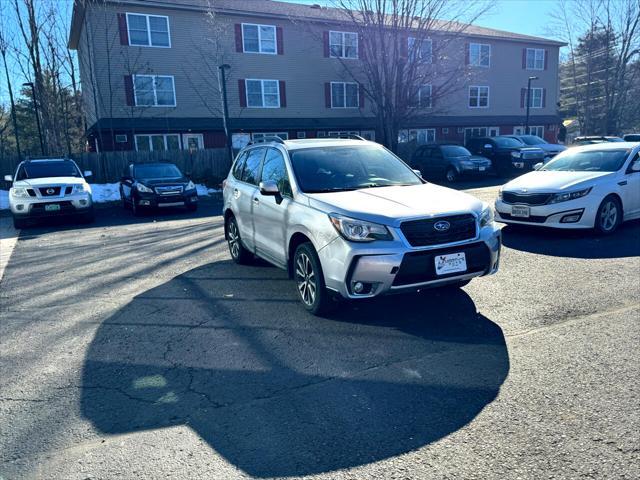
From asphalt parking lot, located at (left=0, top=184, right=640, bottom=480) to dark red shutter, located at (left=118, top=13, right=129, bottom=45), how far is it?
2164 centimetres

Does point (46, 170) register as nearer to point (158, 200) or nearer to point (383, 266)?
point (158, 200)

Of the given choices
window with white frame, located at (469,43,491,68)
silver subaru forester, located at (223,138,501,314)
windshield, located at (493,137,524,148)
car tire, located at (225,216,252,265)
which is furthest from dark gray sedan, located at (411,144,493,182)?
window with white frame, located at (469,43,491,68)

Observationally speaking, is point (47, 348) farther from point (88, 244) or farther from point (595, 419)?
point (88, 244)

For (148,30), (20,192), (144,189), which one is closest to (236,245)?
(144,189)

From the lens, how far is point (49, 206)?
11.9 metres

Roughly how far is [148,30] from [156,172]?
1418cm

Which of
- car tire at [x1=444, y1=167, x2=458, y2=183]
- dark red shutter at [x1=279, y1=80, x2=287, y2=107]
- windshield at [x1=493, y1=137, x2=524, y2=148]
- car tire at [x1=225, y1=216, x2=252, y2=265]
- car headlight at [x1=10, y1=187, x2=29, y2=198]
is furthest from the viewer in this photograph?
dark red shutter at [x1=279, y1=80, x2=287, y2=107]

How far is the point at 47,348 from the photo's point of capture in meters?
4.43

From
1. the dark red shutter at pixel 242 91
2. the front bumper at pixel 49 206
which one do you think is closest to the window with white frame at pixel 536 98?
A: the dark red shutter at pixel 242 91

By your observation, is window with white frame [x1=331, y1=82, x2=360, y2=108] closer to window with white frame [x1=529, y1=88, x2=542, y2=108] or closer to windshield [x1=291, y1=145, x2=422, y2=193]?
window with white frame [x1=529, y1=88, x2=542, y2=108]

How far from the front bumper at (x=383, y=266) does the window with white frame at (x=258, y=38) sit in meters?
26.0

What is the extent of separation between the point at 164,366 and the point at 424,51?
24.7 m

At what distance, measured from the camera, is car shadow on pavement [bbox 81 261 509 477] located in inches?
114

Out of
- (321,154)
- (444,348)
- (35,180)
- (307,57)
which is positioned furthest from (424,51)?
(444,348)
